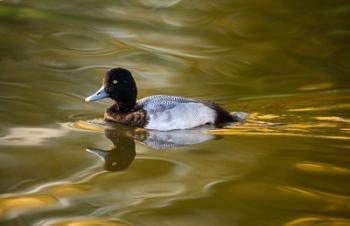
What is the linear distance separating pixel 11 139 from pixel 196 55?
5.24m

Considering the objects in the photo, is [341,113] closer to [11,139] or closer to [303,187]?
[303,187]

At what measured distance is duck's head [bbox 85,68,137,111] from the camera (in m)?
8.93

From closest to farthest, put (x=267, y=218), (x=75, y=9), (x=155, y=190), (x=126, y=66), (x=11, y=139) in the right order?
(x=267, y=218) → (x=155, y=190) → (x=11, y=139) → (x=126, y=66) → (x=75, y=9)

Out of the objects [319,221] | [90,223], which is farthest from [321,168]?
[90,223]

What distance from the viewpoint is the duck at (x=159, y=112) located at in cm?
848

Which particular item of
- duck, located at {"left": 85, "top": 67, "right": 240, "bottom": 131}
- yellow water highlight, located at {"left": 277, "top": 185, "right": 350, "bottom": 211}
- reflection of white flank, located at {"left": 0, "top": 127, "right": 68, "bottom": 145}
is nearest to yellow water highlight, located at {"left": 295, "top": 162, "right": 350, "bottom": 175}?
yellow water highlight, located at {"left": 277, "top": 185, "right": 350, "bottom": 211}

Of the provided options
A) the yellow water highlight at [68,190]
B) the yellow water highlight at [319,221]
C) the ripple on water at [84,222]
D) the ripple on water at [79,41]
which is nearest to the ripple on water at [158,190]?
the yellow water highlight at [68,190]

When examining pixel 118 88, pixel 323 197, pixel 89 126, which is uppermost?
pixel 118 88

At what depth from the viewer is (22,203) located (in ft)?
19.6

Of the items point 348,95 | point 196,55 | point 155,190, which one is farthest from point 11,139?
point 196,55

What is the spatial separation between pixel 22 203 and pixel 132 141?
2.18 m

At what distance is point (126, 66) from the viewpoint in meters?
11.6

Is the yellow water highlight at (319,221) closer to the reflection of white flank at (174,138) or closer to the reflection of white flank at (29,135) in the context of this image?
the reflection of white flank at (174,138)

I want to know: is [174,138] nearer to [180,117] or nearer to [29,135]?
[180,117]
